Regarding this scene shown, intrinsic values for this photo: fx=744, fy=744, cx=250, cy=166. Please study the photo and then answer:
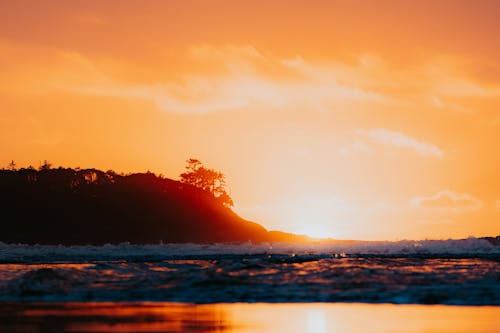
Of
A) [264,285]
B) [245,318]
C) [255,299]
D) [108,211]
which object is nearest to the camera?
[245,318]

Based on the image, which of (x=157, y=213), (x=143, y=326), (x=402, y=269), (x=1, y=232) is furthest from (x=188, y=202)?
(x=143, y=326)

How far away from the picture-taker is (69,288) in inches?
957

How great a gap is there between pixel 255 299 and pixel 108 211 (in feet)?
318

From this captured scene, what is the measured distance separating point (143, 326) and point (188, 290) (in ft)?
24.2

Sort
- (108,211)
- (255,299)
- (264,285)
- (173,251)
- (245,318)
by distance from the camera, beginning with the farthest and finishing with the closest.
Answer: (108,211)
(173,251)
(264,285)
(255,299)
(245,318)

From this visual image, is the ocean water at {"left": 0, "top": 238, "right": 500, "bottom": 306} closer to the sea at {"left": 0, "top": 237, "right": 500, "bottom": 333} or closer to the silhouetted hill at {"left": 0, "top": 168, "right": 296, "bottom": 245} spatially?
the sea at {"left": 0, "top": 237, "right": 500, "bottom": 333}

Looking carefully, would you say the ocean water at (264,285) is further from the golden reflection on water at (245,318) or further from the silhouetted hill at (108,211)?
the silhouetted hill at (108,211)

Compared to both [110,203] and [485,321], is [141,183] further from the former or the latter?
[485,321]

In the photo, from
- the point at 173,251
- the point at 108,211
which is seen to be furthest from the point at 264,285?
the point at 108,211

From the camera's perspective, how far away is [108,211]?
383 feet

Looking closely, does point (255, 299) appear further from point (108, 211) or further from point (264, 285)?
point (108, 211)

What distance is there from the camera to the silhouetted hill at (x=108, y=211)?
108438 mm

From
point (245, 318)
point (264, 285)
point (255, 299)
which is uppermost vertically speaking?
point (264, 285)

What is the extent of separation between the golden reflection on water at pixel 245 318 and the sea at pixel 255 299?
2 cm
